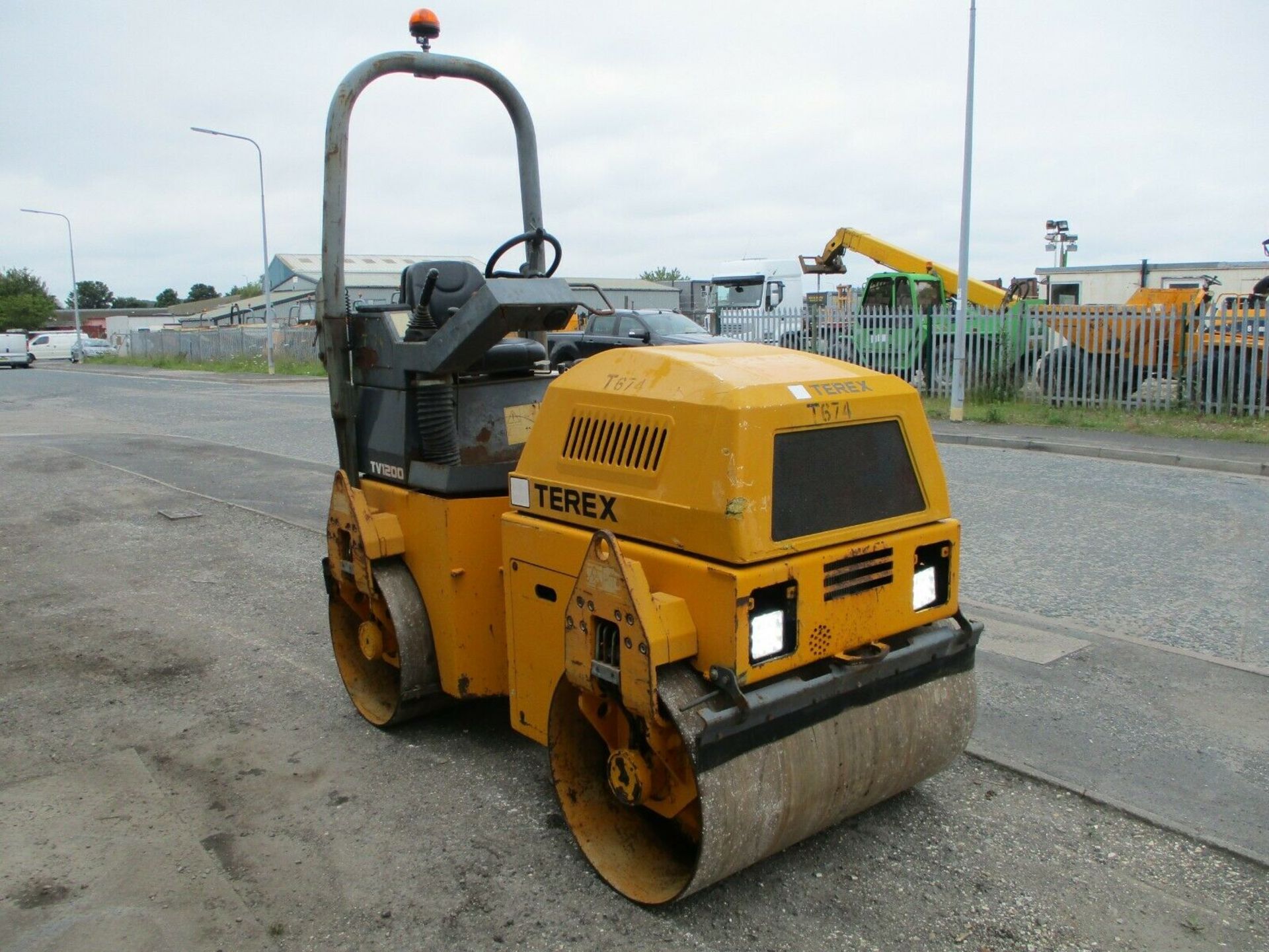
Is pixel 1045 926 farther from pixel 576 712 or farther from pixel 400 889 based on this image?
pixel 400 889

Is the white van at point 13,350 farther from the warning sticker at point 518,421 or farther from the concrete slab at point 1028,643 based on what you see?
the concrete slab at point 1028,643

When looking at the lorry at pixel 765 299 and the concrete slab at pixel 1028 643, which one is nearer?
the concrete slab at pixel 1028 643

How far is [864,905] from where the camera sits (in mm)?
3234

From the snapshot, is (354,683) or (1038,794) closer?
(1038,794)

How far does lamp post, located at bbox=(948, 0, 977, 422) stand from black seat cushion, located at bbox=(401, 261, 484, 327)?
41.0ft

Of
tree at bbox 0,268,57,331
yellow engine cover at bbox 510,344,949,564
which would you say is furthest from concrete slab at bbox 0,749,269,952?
tree at bbox 0,268,57,331

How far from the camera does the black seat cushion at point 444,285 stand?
172 inches

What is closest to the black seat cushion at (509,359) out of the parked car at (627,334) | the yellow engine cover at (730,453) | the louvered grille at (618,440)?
the yellow engine cover at (730,453)

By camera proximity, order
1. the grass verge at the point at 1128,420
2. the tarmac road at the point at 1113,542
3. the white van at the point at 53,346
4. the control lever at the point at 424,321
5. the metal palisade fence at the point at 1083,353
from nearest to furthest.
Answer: the control lever at the point at 424,321 < the tarmac road at the point at 1113,542 < the grass verge at the point at 1128,420 < the metal palisade fence at the point at 1083,353 < the white van at the point at 53,346

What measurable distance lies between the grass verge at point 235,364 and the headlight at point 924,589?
2998cm

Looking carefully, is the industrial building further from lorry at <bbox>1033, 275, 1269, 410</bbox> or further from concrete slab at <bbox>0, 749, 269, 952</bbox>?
concrete slab at <bbox>0, 749, 269, 952</bbox>

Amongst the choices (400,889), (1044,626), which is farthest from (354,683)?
(1044,626)

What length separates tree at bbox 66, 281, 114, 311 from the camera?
114000mm

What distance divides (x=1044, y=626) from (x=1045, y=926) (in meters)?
2.94
